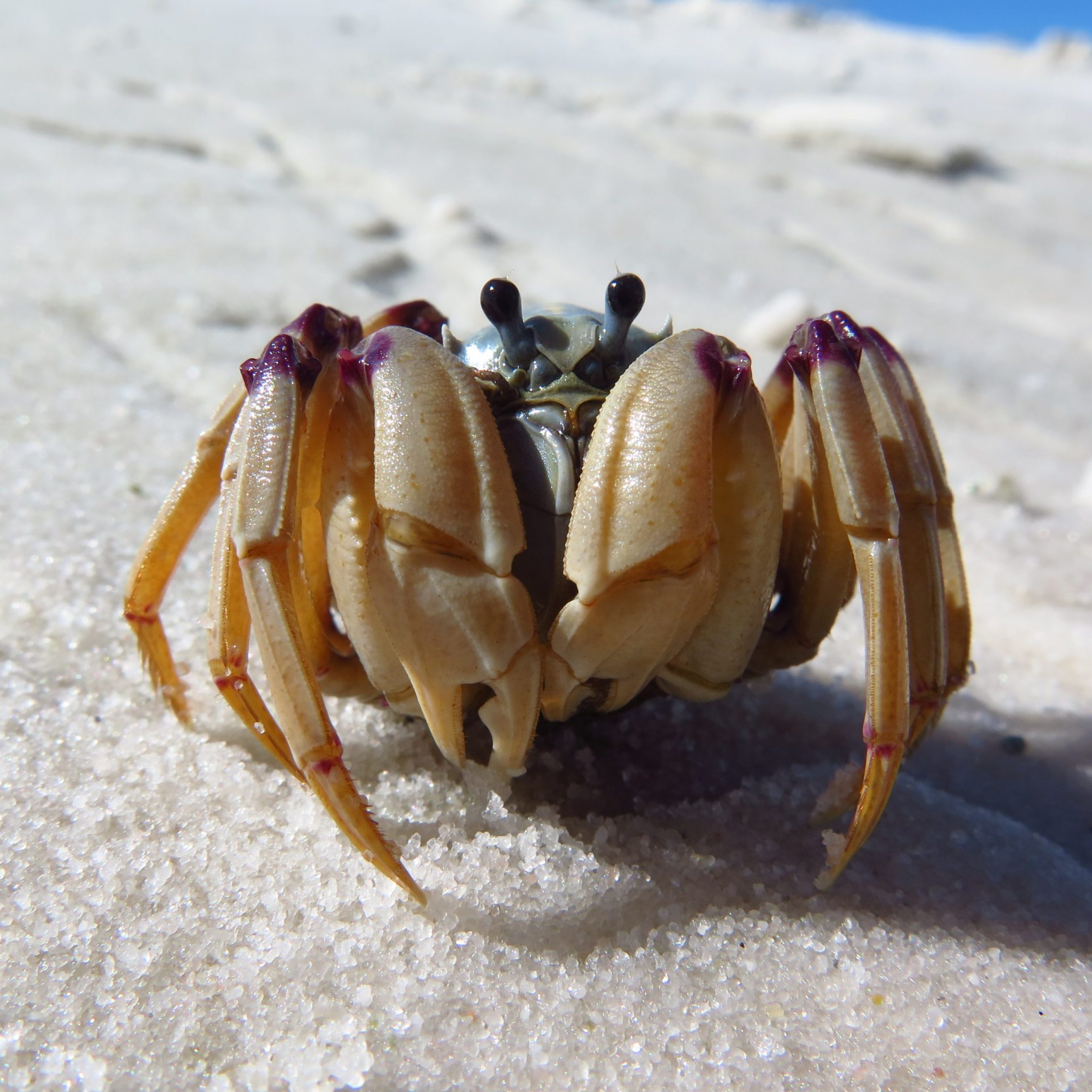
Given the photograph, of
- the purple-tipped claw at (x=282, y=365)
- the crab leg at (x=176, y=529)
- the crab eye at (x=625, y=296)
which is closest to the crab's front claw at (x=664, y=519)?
the crab eye at (x=625, y=296)

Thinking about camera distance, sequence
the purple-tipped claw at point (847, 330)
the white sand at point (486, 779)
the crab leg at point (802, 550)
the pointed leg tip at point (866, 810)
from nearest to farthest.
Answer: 1. the white sand at point (486, 779)
2. the pointed leg tip at point (866, 810)
3. the purple-tipped claw at point (847, 330)
4. the crab leg at point (802, 550)

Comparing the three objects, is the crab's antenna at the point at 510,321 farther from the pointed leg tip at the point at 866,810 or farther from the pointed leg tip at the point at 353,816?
the pointed leg tip at the point at 866,810

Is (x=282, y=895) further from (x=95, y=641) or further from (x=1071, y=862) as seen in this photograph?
(x=1071, y=862)

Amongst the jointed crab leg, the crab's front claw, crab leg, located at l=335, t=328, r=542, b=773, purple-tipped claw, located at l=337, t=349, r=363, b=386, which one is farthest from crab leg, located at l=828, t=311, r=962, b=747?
purple-tipped claw, located at l=337, t=349, r=363, b=386

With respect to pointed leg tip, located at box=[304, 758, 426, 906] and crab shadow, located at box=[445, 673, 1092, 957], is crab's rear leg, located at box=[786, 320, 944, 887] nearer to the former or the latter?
crab shadow, located at box=[445, 673, 1092, 957]

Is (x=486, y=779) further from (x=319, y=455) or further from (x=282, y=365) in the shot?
(x=282, y=365)

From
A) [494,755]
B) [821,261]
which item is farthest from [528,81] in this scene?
[494,755]
